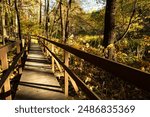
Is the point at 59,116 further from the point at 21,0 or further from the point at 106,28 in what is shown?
the point at 21,0

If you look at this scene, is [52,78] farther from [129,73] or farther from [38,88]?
[129,73]

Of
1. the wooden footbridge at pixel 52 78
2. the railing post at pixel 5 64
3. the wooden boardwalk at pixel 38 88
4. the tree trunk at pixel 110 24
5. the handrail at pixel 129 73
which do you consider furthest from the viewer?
the tree trunk at pixel 110 24

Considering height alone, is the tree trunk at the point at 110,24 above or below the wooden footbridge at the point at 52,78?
above

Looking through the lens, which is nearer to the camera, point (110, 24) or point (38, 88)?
point (38, 88)

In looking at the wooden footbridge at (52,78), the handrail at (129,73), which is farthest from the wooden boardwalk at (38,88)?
the handrail at (129,73)

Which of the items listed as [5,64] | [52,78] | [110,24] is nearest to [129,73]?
[5,64]

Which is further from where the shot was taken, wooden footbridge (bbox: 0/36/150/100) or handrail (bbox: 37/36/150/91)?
wooden footbridge (bbox: 0/36/150/100)

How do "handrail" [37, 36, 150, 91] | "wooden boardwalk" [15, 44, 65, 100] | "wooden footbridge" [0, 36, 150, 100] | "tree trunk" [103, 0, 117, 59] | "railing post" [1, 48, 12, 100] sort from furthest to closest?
1. "tree trunk" [103, 0, 117, 59]
2. "wooden boardwalk" [15, 44, 65, 100]
3. "railing post" [1, 48, 12, 100]
4. "wooden footbridge" [0, 36, 150, 100]
5. "handrail" [37, 36, 150, 91]

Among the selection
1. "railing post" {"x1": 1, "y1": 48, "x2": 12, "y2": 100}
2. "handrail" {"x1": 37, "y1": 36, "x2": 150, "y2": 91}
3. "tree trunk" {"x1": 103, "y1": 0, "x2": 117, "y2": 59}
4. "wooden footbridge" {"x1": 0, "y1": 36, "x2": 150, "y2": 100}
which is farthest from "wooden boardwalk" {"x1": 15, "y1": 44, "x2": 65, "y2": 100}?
"handrail" {"x1": 37, "y1": 36, "x2": 150, "y2": 91}

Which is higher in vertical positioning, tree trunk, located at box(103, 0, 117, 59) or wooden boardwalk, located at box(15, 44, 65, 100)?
tree trunk, located at box(103, 0, 117, 59)

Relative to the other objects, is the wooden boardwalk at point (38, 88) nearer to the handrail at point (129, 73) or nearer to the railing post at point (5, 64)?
the railing post at point (5, 64)

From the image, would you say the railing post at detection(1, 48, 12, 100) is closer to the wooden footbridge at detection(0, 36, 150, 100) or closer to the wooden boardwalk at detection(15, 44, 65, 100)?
the wooden footbridge at detection(0, 36, 150, 100)

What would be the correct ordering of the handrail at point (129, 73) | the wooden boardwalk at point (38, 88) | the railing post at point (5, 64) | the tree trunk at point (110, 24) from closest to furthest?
the handrail at point (129, 73), the railing post at point (5, 64), the wooden boardwalk at point (38, 88), the tree trunk at point (110, 24)

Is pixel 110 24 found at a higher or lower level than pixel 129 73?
higher
